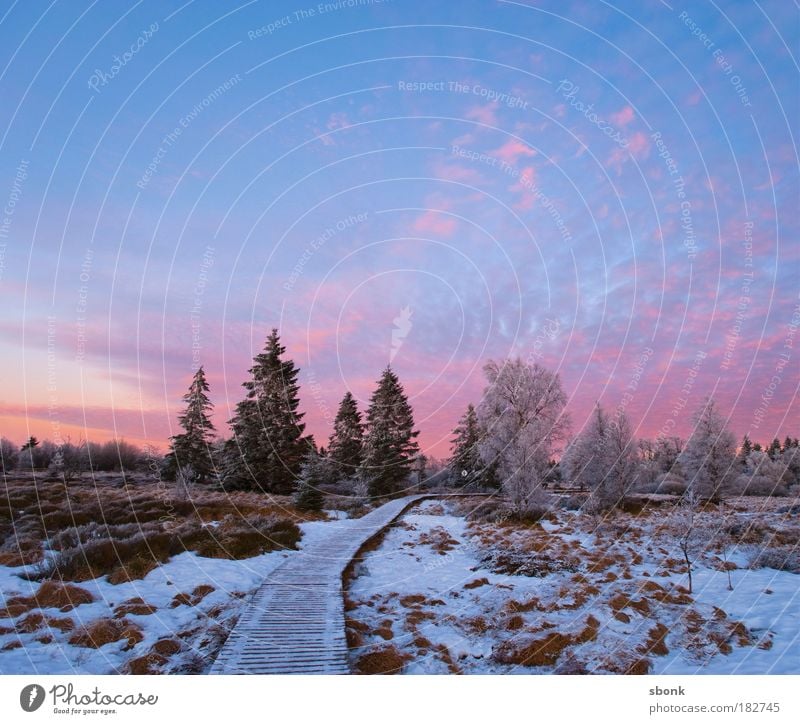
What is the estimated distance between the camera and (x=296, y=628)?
9500 mm

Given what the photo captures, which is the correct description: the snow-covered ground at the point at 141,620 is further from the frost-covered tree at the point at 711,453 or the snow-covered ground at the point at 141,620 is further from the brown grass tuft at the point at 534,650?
the frost-covered tree at the point at 711,453

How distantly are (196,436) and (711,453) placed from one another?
40.1 meters

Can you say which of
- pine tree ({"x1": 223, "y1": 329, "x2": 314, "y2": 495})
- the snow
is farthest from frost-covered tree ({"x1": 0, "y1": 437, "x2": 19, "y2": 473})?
the snow

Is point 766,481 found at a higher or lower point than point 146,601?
lower

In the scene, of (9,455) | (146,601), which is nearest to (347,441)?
(9,455)

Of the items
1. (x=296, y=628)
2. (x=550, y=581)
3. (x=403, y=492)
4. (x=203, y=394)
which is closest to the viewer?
(x=296, y=628)

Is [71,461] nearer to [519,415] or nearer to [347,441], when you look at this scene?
[347,441]

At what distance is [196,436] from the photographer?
3694 cm

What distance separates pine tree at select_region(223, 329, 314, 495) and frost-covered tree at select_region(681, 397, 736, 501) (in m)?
31.1

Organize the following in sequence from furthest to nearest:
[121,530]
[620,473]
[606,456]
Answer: [606,456], [620,473], [121,530]

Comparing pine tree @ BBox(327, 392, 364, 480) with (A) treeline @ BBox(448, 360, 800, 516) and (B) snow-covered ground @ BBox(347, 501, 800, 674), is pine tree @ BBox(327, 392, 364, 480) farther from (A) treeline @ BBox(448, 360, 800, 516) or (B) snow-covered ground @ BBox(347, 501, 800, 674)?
(B) snow-covered ground @ BBox(347, 501, 800, 674)
